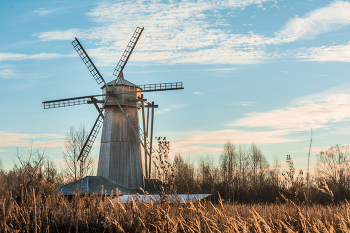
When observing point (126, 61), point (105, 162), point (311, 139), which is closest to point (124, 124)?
point (105, 162)

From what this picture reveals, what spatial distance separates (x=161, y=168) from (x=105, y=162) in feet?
63.9

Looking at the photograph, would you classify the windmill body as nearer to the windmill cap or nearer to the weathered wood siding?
the weathered wood siding

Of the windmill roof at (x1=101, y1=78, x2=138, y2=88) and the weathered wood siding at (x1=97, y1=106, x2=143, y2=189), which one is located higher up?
the windmill roof at (x1=101, y1=78, x2=138, y2=88)

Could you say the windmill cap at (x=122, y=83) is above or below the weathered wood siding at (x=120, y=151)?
above

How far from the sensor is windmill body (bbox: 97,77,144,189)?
79.8ft

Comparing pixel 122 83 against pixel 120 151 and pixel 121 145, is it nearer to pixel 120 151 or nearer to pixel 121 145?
pixel 121 145

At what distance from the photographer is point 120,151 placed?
79.7 ft

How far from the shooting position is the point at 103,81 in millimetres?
26766

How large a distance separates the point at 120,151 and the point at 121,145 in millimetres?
460

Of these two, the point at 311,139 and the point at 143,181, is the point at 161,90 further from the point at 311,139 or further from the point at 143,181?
the point at 311,139

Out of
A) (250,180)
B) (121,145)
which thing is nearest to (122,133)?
(121,145)

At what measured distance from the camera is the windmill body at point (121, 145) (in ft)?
79.8

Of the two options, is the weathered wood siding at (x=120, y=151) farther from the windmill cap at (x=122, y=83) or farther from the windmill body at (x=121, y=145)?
the windmill cap at (x=122, y=83)

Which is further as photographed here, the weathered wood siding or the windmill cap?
the windmill cap
